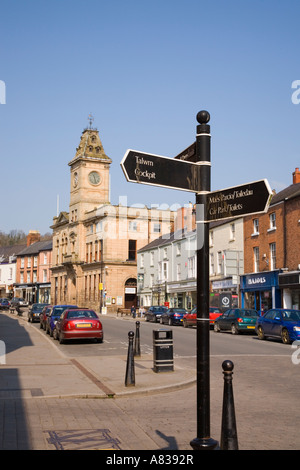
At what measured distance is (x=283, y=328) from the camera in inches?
869

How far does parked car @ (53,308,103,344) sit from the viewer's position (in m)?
20.6

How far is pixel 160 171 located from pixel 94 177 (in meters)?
74.8

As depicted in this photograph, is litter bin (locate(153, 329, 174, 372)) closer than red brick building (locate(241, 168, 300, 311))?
Yes

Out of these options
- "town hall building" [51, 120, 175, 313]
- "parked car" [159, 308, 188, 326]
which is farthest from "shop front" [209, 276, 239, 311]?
"town hall building" [51, 120, 175, 313]

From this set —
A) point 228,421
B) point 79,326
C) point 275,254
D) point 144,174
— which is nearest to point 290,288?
point 275,254

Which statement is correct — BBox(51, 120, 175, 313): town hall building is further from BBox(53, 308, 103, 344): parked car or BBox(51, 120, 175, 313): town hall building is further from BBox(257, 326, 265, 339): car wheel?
BBox(53, 308, 103, 344): parked car

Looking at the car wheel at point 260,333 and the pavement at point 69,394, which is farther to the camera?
the car wheel at point 260,333

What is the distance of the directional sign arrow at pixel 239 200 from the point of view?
15.6ft

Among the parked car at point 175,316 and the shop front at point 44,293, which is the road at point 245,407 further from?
the shop front at point 44,293

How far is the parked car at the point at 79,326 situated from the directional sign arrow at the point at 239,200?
16.4 meters

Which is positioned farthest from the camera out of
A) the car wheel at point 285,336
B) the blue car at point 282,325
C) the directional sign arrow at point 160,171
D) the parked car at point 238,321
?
the parked car at point 238,321

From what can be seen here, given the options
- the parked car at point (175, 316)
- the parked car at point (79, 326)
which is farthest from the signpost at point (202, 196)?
the parked car at point (175, 316)

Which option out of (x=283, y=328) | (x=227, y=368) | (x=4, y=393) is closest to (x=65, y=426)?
(x=4, y=393)
